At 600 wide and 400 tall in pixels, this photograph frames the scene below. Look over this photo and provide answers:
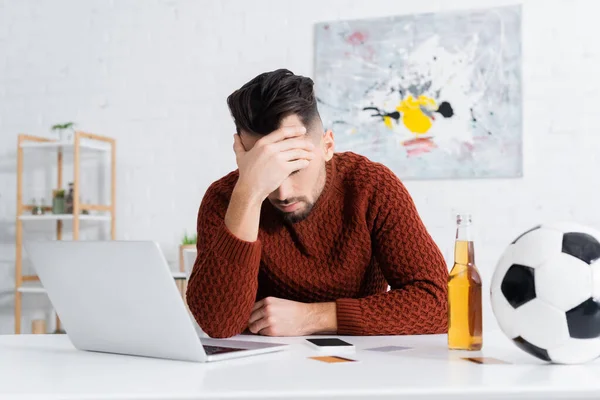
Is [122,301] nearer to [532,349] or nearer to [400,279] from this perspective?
[532,349]

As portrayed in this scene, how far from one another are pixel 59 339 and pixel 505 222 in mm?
2503

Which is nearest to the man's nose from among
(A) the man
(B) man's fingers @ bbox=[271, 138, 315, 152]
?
(A) the man

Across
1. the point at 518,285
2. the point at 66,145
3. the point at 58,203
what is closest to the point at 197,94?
the point at 66,145

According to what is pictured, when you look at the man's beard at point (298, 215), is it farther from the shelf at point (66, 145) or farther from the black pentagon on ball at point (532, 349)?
the shelf at point (66, 145)

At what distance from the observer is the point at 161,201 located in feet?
12.6

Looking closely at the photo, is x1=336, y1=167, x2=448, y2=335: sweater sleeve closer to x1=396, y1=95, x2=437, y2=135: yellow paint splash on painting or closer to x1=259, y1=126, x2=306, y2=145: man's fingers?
x1=259, y1=126, x2=306, y2=145: man's fingers

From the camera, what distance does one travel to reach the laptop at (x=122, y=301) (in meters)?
0.97

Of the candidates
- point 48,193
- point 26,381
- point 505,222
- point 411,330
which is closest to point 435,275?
point 411,330

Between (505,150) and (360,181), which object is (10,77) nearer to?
(505,150)

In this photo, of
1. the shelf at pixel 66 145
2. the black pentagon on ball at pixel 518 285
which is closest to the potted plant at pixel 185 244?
the shelf at pixel 66 145

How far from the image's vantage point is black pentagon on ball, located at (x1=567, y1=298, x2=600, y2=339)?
914mm

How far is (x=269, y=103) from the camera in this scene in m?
1.59

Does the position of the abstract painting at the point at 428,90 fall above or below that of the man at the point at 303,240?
above

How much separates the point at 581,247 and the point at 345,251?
84cm
